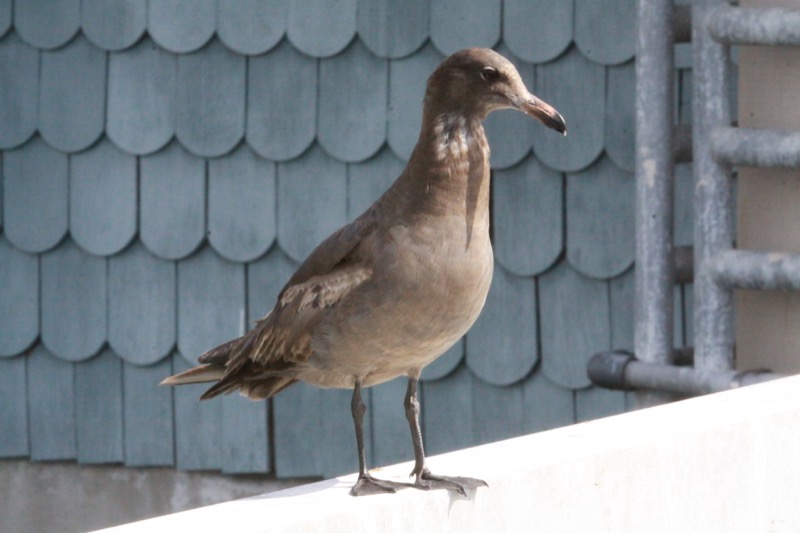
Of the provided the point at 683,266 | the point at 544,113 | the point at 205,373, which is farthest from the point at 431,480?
the point at 683,266

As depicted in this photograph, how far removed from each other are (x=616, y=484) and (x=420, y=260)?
504mm

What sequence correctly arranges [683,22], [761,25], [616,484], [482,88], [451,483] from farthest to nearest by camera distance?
[683,22] < [761,25] < [482,88] < [616,484] < [451,483]

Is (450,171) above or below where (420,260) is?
above

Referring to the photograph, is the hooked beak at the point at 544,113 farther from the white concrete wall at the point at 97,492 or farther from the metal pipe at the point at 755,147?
the white concrete wall at the point at 97,492

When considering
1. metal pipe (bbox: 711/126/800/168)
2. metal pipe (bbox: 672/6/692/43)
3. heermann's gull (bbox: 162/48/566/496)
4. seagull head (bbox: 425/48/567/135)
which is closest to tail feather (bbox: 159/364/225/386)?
heermann's gull (bbox: 162/48/566/496)

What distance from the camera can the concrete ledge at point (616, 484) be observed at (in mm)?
2205

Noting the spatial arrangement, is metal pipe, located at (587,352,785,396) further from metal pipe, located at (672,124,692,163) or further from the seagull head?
the seagull head

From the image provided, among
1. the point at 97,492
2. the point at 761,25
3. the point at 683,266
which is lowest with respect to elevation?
the point at 97,492

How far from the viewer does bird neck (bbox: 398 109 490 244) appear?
101 inches

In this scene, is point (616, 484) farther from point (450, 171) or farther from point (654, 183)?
point (654, 183)

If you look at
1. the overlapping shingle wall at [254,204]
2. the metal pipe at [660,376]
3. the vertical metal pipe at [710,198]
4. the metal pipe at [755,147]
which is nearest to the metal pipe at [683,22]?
the vertical metal pipe at [710,198]

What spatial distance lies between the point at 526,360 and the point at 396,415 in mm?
468

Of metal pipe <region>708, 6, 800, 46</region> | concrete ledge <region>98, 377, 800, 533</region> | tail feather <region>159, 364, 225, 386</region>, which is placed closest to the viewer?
concrete ledge <region>98, 377, 800, 533</region>

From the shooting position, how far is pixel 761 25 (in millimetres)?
3736
